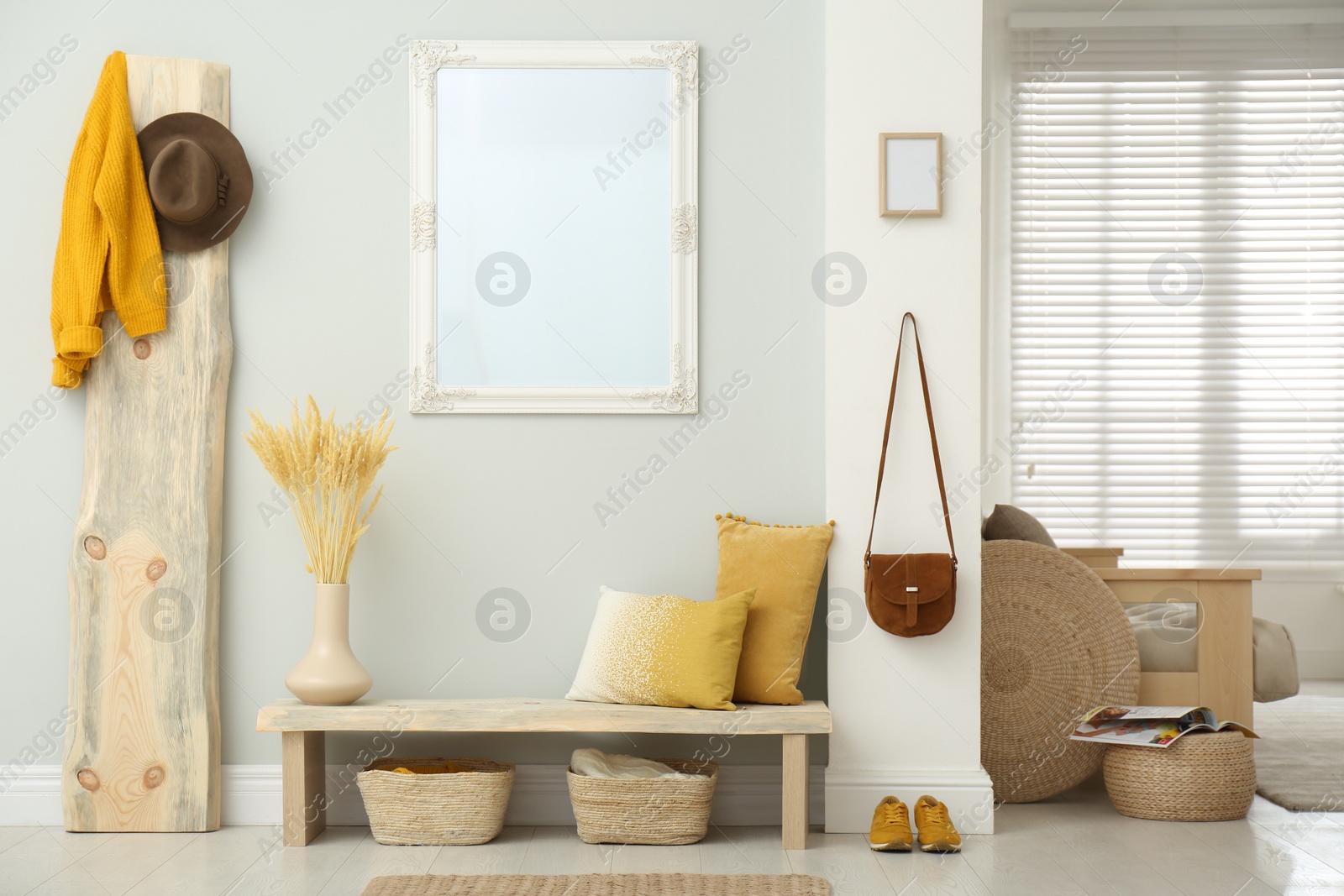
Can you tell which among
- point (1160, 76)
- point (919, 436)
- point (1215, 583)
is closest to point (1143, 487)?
point (1215, 583)

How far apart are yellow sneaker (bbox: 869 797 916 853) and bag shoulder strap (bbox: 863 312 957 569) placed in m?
0.62

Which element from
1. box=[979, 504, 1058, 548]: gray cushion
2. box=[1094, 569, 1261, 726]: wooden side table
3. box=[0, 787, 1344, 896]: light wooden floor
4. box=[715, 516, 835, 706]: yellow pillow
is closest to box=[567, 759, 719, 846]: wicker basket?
box=[0, 787, 1344, 896]: light wooden floor

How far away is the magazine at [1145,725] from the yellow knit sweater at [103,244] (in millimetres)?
2838

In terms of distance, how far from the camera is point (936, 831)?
2451 millimetres

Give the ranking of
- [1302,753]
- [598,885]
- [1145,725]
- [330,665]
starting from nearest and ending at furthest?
[598,885] < [330,665] < [1145,725] < [1302,753]

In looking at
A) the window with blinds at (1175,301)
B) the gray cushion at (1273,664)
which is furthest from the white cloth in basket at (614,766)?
the window with blinds at (1175,301)

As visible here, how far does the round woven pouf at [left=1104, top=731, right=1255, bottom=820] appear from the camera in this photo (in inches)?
105

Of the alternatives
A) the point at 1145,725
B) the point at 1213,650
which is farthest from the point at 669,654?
the point at 1213,650

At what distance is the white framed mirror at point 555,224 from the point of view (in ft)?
9.15

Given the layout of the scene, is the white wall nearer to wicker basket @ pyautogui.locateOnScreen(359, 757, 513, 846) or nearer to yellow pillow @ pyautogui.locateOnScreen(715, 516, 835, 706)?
yellow pillow @ pyautogui.locateOnScreen(715, 516, 835, 706)

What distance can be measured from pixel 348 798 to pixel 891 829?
4.85ft

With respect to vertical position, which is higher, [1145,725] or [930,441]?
[930,441]

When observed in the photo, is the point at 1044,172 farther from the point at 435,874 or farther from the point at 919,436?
the point at 435,874

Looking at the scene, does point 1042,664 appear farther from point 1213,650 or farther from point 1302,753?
point 1302,753
